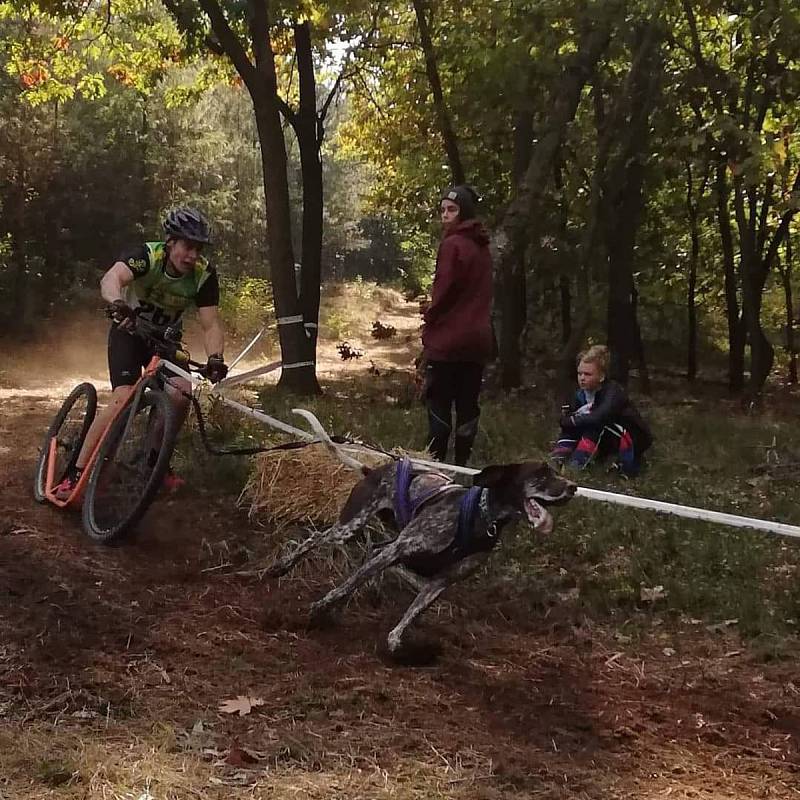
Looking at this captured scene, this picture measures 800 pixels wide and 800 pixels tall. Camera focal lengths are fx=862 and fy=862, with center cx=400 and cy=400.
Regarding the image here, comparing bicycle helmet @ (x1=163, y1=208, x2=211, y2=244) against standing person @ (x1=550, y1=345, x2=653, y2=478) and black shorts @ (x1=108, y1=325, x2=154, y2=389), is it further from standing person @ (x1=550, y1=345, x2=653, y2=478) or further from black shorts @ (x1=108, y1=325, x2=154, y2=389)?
standing person @ (x1=550, y1=345, x2=653, y2=478)

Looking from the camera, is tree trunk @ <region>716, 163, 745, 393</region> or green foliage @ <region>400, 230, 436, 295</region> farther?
green foliage @ <region>400, 230, 436, 295</region>

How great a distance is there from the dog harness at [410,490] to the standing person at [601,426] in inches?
125

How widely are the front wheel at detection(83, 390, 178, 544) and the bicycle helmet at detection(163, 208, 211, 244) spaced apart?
960 mm

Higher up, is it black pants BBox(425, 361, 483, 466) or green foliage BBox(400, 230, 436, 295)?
green foliage BBox(400, 230, 436, 295)

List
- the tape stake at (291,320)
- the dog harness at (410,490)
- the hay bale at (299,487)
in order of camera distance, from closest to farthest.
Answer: the dog harness at (410,490)
the hay bale at (299,487)
the tape stake at (291,320)

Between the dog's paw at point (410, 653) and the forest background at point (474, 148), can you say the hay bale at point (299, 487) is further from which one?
the forest background at point (474, 148)

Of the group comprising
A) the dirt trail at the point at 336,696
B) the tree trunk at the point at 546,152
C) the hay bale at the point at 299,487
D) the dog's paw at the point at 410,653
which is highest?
the tree trunk at the point at 546,152

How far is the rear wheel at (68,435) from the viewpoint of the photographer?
225 inches

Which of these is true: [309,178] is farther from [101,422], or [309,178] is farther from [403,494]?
[403,494]

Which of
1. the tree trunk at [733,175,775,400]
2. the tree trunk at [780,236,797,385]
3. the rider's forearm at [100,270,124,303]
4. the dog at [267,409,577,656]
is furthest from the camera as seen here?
the tree trunk at [780,236,797,385]

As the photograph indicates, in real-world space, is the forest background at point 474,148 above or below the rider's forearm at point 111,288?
above

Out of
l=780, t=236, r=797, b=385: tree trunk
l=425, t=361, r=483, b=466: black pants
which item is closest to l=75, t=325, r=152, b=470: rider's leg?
l=425, t=361, r=483, b=466: black pants

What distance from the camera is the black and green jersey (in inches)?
212

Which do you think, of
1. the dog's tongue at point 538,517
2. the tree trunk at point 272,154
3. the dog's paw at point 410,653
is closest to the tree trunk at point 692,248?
the tree trunk at point 272,154
